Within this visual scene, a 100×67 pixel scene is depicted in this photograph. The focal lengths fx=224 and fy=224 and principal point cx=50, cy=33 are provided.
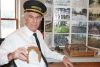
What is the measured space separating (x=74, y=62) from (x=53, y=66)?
0.22 meters

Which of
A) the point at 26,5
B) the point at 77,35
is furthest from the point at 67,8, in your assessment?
the point at 26,5

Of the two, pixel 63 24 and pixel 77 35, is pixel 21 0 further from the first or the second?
pixel 77 35

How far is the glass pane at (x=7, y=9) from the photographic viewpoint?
153 inches

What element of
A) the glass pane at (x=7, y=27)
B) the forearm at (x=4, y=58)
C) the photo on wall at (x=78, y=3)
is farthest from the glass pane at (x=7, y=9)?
the forearm at (x=4, y=58)

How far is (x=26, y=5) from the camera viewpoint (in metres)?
1.79

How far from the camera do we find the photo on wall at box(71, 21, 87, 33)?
2656mm

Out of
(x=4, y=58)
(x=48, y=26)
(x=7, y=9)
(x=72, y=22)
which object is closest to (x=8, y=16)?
(x=7, y=9)

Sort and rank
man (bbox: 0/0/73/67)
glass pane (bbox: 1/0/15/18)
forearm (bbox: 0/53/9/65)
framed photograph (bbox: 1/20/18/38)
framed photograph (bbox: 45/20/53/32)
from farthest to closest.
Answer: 1. glass pane (bbox: 1/0/15/18)
2. framed photograph (bbox: 1/20/18/38)
3. framed photograph (bbox: 45/20/53/32)
4. man (bbox: 0/0/73/67)
5. forearm (bbox: 0/53/9/65)

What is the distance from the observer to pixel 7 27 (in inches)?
→ 150

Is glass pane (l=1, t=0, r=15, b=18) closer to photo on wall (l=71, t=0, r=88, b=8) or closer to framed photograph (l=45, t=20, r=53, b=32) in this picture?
framed photograph (l=45, t=20, r=53, b=32)

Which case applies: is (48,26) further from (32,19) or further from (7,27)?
(7,27)

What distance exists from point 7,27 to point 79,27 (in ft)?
5.17

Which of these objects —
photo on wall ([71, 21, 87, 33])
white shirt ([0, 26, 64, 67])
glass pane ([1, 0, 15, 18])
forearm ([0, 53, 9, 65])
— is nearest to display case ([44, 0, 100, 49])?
photo on wall ([71, 21, 87, 33])

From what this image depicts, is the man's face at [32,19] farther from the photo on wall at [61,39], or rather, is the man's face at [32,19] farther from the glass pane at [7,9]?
the glass pane at [7,9]
